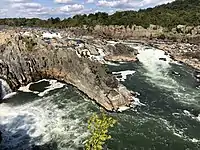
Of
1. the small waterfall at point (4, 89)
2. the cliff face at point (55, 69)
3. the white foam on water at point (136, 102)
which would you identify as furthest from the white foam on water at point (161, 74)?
the small waterfall at point (4, 89)

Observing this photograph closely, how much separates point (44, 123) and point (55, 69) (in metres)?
15.6

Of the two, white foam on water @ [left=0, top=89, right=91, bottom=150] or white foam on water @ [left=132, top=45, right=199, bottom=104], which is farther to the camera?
white foam on water @ [left=132, top=45, right=199, bottom=104]

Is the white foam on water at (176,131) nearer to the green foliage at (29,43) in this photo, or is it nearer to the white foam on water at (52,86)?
the white foam on water at (52,86)

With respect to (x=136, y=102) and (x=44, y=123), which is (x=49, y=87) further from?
(x=136, y=102)

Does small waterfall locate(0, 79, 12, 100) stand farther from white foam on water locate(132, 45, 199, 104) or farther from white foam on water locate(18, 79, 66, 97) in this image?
white foam on water locate(132, 45, 199, 104)

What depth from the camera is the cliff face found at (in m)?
43.9

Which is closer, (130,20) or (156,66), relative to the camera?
(156,66)

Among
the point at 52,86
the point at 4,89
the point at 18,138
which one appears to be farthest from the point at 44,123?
the point at 4,89

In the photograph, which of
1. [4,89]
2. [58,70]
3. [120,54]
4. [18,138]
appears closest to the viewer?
[18,138]

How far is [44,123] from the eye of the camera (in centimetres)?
3675

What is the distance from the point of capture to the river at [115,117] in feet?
108

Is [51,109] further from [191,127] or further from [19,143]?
[191,127]

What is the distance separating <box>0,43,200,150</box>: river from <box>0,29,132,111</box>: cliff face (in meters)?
1.46

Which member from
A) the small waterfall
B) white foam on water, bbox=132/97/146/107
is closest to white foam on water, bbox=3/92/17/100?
the small waterfall
